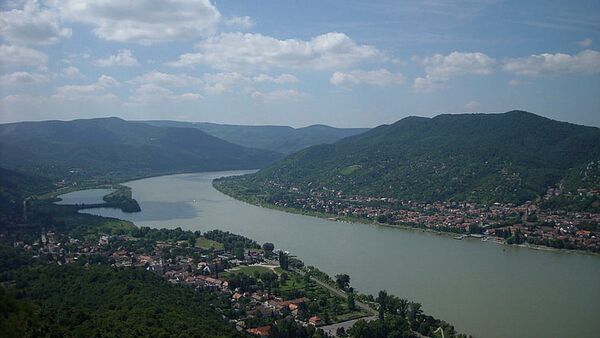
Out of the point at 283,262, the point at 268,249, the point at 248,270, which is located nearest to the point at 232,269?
the point at 248,270

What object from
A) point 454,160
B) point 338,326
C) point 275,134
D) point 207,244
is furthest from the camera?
point 275,134

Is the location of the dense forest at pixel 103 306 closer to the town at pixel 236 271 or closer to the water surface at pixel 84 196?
the town at pixel 236 271

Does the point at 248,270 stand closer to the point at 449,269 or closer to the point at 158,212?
the point at 449,269

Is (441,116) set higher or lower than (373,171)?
higher

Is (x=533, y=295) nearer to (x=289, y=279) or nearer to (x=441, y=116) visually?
(x=289, y=279)

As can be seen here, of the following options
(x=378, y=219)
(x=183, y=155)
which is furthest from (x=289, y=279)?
(x=183, y=155)

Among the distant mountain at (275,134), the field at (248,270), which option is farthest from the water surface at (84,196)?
the distant mountain at (275,134)
